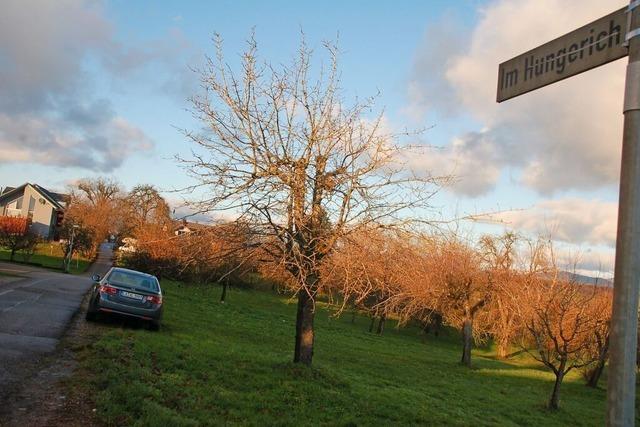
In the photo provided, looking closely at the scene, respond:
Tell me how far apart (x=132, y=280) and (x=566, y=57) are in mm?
12650

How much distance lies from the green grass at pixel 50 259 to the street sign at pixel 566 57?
148 feet

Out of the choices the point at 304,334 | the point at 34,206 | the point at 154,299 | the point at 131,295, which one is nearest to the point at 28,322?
the point at 131,295

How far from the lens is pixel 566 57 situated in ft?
10.5

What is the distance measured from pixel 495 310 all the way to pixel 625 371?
1079 inches

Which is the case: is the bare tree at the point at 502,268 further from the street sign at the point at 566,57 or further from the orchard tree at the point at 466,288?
the street sign at the point at 566,57

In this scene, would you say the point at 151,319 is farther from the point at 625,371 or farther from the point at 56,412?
the point at 625,371

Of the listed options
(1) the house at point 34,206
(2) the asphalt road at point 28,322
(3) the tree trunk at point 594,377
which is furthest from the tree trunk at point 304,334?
(1) the house at point 34,206

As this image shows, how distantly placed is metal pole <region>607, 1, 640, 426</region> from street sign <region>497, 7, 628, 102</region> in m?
0.38

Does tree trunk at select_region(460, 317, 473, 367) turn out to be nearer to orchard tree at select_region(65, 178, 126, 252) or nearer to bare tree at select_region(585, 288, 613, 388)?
bare tree at select_region(585, 288, 613, 388)

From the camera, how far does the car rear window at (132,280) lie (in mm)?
13554

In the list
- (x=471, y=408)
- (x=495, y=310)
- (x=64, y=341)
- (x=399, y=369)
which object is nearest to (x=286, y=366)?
(x=64, y=341)

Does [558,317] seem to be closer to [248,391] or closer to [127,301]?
[248,391]

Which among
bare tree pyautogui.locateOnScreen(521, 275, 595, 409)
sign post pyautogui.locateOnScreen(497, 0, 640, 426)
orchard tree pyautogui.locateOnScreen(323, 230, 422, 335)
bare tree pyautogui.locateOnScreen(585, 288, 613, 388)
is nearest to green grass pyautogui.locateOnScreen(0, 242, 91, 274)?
bare tree pyautogui.locateOnScreen(521, 275, 595, 409)

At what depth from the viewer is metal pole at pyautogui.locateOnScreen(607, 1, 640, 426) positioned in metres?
2.61
